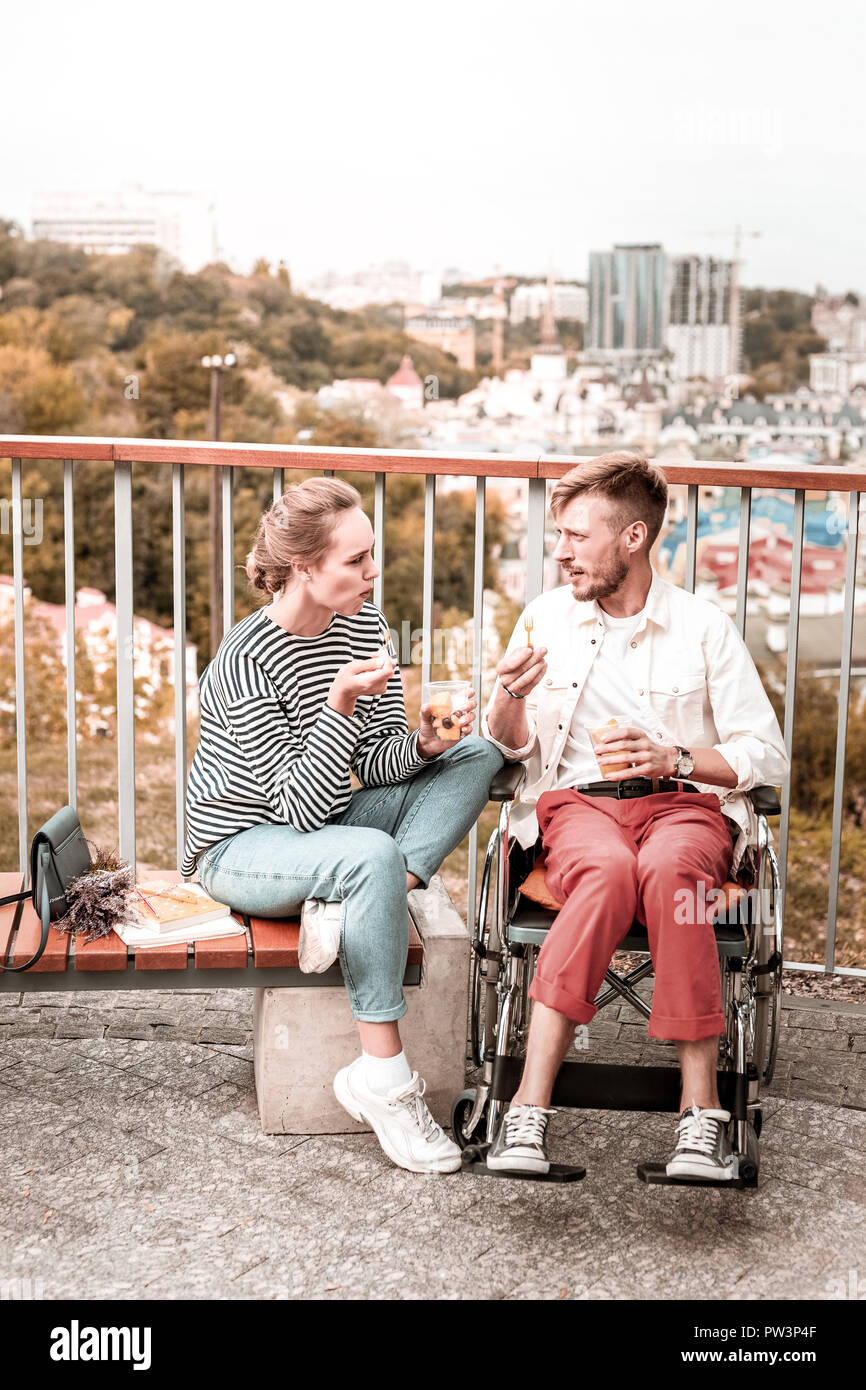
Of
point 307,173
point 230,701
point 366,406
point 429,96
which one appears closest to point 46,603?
point 366,406

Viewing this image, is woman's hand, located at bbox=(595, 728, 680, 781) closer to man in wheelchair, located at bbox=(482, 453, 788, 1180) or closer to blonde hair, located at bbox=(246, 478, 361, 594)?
man in wheelchair, located at bbox=(482, 453, 788, 1180)

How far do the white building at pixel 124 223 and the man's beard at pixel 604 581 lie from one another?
19950 millimetres

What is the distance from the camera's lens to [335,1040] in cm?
266

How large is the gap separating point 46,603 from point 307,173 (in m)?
9.21

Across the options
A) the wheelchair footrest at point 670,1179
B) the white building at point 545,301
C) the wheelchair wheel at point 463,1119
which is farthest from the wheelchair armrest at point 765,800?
the white building at point 545,301

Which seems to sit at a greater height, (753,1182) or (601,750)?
(601,750)

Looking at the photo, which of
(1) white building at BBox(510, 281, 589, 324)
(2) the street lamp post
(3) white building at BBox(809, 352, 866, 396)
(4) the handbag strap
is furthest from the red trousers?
(3) white building at BBox(809, 352, 866, 396)

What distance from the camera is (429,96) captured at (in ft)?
75.9

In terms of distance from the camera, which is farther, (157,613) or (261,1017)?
(157,613)

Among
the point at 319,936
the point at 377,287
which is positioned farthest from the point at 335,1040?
the point at 377,287

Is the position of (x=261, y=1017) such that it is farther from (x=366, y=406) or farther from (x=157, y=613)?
(x=366, y=406)

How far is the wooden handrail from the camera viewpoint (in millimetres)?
3182

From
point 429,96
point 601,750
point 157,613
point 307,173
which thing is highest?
point 429,96

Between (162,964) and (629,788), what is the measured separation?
38.8 inches
